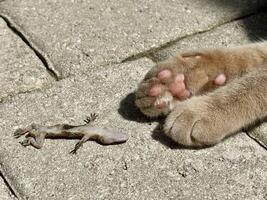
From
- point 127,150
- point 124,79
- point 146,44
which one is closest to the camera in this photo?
point 127,150

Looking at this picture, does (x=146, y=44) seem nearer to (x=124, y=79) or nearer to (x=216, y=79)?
(x=124, y=79)

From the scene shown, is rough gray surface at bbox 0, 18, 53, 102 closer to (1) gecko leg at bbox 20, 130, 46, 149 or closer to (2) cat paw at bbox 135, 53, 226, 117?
(1) gecko leg at bbox 20, 130, 46, 149

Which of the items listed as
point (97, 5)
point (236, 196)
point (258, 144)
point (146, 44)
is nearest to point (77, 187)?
point (236, 196)

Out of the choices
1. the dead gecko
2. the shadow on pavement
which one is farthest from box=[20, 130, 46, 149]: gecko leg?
the shadow on pavement

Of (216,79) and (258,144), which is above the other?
(216,79)

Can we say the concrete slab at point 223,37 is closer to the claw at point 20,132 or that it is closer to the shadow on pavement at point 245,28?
the shadow on pavement at point 245,28

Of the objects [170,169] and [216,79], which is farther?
[216,79]

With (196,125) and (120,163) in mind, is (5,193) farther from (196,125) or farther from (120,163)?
(196,125)
